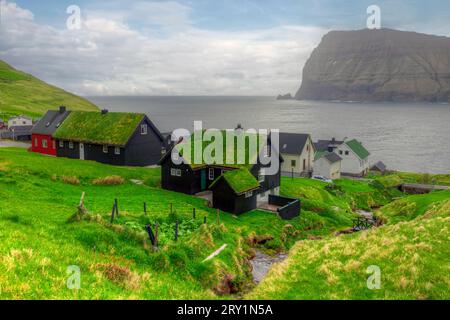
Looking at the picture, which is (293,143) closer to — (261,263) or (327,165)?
(327,165)

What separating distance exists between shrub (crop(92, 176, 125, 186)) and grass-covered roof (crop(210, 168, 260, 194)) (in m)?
12.6

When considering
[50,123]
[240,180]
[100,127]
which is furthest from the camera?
[50,123]

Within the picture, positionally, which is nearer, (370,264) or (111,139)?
(370,264)

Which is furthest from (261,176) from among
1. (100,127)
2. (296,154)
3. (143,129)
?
(296,154)

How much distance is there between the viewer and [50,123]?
6825 centimetres

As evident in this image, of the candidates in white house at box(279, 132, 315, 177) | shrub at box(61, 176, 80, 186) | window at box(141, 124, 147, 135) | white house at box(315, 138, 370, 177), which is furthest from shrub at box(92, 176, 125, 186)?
white house at box(315, 138, 370, 177)

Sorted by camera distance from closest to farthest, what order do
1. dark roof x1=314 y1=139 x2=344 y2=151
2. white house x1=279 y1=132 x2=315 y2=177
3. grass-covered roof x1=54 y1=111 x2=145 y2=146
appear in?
grass-covered roof x1=54 y1=111 x2=145 y2=146 → white house x1=279 y1=132 x2=315 y2=177 → dark roof x1=314 y1=139 x2=344 y2=151

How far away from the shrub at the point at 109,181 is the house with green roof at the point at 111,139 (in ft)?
32.3

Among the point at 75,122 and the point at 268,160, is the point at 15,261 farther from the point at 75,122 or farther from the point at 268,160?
the point at 75,122

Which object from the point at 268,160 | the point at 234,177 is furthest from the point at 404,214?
the point at 234,177

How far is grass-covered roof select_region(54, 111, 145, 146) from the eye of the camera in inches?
2260

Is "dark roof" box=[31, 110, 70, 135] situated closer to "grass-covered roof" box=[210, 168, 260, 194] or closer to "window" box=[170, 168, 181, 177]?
"window" box=[170, 168, 181, 177]

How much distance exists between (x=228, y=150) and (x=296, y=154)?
32.1 meters

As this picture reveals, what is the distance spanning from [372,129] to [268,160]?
161 m
